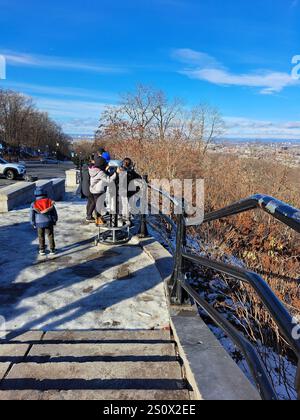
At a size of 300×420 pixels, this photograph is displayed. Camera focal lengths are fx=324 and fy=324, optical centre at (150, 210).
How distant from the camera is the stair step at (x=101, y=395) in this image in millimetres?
2057

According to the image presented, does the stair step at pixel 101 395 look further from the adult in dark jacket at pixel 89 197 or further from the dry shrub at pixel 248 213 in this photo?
the adult in dark jacket at pixel 89 197

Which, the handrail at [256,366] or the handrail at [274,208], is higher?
the handrail at [274,208]

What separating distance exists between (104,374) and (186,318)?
99cm

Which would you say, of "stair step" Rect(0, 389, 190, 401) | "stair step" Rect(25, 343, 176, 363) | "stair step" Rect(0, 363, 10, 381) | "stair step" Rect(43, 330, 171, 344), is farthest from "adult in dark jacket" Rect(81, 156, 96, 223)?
"stair step" Rect(0, 389, 190, 401)

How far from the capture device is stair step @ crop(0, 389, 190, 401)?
206 centimetres

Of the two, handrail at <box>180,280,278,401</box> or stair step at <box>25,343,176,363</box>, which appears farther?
stair step at <box>25,343,176,363</box>

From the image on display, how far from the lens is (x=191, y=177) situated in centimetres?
1088

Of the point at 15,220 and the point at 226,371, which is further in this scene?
the point at 15,220

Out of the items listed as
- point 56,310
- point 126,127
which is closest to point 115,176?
point 56,310

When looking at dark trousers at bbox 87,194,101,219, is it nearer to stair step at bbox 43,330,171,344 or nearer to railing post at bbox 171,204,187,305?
railing post at bbox 171,204,187,305

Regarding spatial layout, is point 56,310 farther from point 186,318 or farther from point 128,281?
point 186,318

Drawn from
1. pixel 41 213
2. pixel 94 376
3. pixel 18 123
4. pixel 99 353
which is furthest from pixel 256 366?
pixel 18 123

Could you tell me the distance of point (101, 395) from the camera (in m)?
2.10

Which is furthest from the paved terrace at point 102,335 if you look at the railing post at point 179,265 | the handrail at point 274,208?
the handrail at point 274,208
